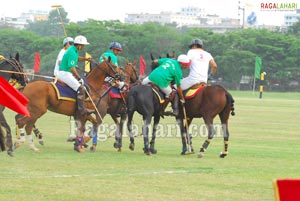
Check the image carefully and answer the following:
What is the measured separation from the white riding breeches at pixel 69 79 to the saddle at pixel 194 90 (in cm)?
222

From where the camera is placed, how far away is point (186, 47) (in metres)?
90.2

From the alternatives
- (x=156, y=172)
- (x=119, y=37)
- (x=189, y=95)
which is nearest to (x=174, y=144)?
(x=189, y=95)

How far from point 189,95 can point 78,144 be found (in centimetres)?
247

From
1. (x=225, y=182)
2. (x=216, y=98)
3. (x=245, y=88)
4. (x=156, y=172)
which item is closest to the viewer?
(x=225, y=182)

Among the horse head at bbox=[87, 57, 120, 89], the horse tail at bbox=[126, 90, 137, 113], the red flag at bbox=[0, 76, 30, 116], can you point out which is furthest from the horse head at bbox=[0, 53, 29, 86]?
the red flag at bbox=[0, 76, 30, 116]

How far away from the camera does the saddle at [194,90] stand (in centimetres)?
1803

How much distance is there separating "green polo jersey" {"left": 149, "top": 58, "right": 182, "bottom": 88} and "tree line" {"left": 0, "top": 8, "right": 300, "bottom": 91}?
62611mm

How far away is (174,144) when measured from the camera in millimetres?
20500

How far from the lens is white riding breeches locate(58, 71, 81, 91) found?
698 inches

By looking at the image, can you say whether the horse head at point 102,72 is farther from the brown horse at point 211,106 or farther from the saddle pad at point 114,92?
the brown horse at point 211,106

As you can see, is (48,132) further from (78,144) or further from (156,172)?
(156,172)

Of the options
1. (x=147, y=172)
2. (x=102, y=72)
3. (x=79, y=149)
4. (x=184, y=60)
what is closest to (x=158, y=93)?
(x=184, y=60)

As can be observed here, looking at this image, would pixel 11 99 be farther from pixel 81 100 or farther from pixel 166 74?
pixel 166 74

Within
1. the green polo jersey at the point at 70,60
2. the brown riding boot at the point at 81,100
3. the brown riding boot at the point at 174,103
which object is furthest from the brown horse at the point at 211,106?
the green polo jersey at the point at 70,60
